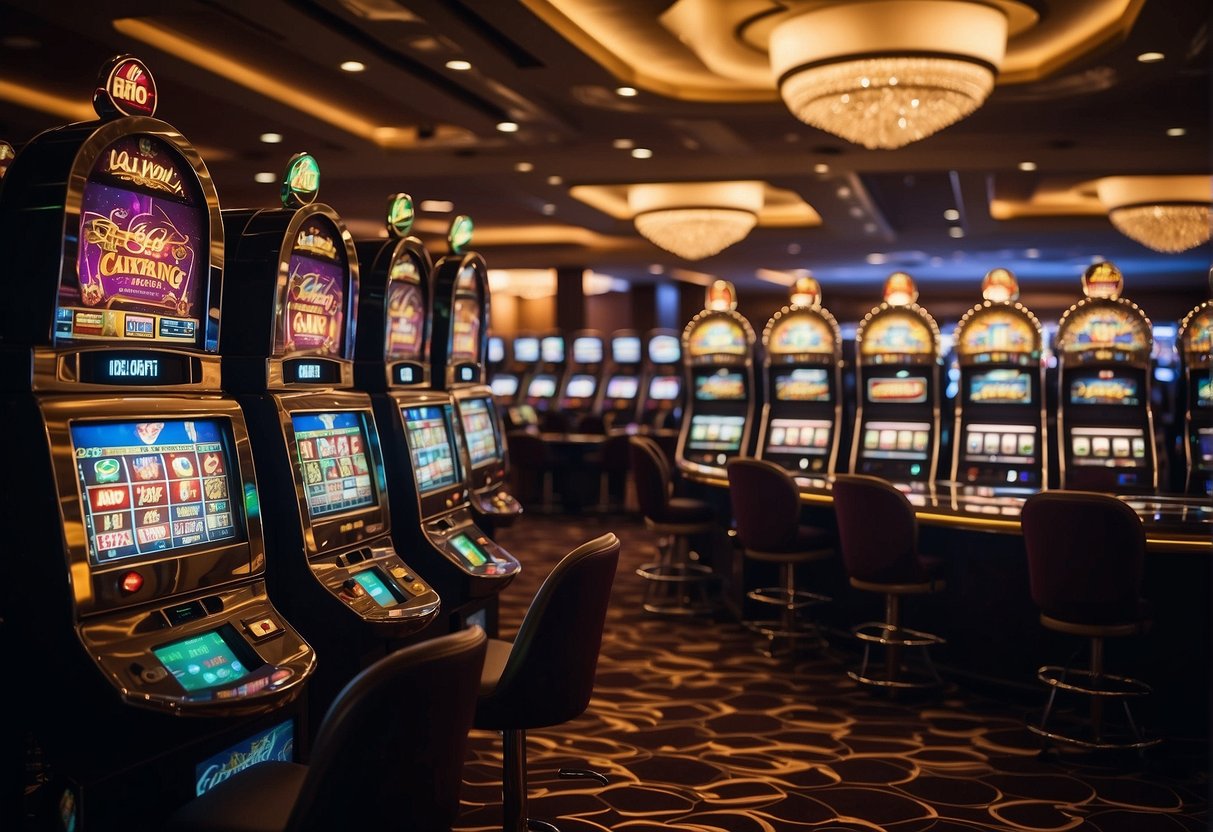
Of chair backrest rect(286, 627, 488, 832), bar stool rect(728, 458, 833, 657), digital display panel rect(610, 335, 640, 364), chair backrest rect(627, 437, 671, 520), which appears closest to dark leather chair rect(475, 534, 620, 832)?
chair backrest rect(286, 627, 488, 832)

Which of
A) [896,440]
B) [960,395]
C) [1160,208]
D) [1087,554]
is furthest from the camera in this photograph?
[1160,208]

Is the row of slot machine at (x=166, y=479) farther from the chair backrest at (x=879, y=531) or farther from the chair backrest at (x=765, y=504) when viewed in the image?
the chair backrest at (x=765, y=504)

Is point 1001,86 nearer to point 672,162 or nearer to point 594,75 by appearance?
point 594,75

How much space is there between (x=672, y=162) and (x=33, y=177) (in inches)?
302

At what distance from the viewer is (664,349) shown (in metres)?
12.9

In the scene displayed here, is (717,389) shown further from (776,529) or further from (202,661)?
(202,661)

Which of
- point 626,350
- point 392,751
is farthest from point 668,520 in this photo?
point 626,350

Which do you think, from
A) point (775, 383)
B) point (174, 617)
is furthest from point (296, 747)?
point (775, 383)

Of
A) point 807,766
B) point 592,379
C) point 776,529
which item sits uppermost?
point 592,379

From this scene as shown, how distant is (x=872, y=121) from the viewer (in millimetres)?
6164

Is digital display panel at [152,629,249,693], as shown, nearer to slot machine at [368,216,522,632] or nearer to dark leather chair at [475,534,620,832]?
dark leather chair at [475,534,620,832]

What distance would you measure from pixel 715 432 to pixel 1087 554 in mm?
4042

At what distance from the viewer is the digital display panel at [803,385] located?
7.41 metres

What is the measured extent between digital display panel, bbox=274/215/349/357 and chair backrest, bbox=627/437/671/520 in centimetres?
318
